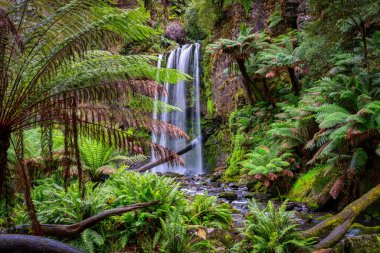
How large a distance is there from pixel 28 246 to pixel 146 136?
4.31 m

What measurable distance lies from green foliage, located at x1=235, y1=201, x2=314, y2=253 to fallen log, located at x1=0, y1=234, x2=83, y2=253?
7.78ft

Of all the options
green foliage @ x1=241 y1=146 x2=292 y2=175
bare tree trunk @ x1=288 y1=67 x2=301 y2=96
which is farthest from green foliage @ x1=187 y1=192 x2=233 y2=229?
bare tree trunk @ x1=288 y1=67 x2=301 y2=96

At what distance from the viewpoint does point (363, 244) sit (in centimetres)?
323

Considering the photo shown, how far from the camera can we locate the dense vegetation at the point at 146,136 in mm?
3092

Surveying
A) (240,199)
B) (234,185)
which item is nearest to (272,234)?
(240,199)

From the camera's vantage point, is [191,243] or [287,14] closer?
[191,243]

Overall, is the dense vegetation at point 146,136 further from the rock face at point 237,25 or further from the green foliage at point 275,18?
the green foliage at point 275,18

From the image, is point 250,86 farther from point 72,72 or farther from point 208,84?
point 72,72

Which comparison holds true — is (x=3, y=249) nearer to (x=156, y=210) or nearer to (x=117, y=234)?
(x=117, y=234)

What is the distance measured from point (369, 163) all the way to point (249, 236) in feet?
9.02

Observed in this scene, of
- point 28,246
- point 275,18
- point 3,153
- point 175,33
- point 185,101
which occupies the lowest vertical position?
point 28,246

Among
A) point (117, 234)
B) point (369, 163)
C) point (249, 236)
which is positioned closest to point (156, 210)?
point (117, 234)

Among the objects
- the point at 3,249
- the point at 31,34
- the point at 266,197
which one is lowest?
the point at 266,197

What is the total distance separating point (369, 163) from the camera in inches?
204
